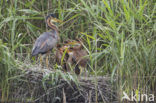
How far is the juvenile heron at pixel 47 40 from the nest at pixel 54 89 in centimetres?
34

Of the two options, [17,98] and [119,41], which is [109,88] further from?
[17,98]

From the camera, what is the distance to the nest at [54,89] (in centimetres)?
479

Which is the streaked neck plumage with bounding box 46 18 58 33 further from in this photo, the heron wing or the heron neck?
the heron wing

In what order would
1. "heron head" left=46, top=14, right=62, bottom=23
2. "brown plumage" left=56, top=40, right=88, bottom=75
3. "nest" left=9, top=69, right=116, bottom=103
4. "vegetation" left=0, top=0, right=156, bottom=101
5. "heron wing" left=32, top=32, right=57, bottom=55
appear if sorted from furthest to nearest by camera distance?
"heron head" left=46, top=14, right=62, bottom=23
"brown plumage" left=56, top=40, right=88, bottom=75
"heron wing" left=32, top=32, right=57, bottom=55
"nest" left=9, top=69, right=116, bottom=103
"vegetation" left=0, top=0, right=156, bottom=101

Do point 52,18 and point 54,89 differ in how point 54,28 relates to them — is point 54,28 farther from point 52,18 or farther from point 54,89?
point 54,89

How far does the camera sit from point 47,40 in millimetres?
5230

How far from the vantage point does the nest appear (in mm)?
4793

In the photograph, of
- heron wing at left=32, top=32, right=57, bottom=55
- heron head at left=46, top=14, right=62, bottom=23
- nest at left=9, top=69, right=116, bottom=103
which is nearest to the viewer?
nest at left=9, top=69, right=116, bottom=103

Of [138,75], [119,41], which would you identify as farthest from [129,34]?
[138,75]

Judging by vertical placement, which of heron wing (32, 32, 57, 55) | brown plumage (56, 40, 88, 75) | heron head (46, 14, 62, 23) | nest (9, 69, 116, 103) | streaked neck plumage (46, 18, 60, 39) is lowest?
nest (9, 69, 116, 103)

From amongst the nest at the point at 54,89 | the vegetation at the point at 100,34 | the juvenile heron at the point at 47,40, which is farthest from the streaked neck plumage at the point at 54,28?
the nest at the point at 54,89

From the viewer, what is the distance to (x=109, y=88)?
15.8ft

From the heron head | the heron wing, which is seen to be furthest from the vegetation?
the heron wing

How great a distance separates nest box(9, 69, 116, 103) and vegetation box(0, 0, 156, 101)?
0.13 metres
